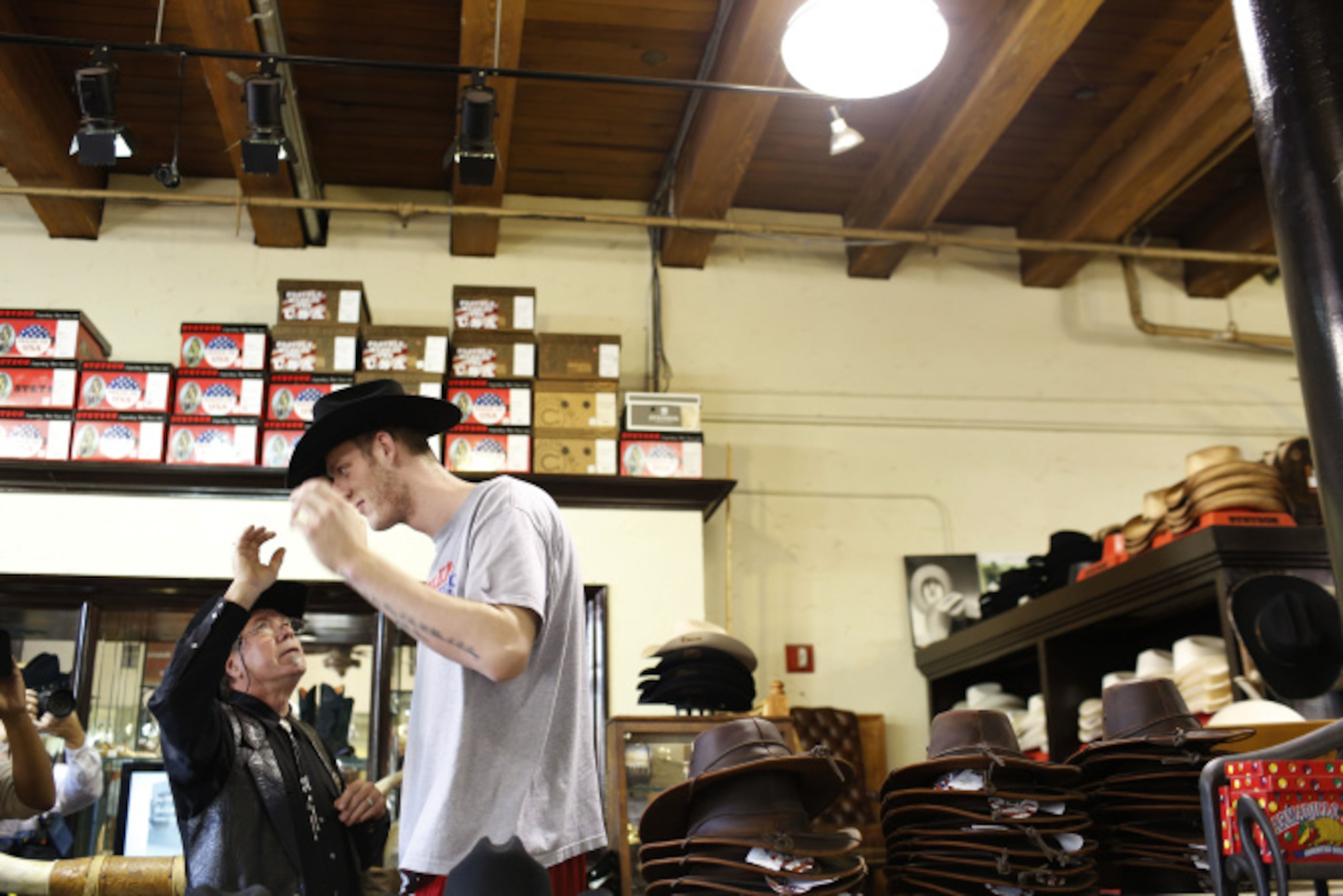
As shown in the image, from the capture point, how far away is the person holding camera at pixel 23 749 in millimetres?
3258

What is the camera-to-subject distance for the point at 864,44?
3.77m

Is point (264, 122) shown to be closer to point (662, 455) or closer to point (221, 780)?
point (662, 455)

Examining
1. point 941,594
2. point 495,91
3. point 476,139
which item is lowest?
point 941,594

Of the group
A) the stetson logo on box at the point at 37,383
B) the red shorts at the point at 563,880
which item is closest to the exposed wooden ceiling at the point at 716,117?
the stetson logo on box at the point at 37,383

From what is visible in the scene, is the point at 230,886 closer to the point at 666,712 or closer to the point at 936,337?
the point at 666,712

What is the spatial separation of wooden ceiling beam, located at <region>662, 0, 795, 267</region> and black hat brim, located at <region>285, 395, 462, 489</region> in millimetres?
2582

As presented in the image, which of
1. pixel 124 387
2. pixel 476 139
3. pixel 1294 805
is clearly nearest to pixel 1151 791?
pixel 1294 805

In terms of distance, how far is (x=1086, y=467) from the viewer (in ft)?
21.0

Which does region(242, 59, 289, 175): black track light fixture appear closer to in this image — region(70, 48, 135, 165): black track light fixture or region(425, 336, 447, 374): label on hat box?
region(70, 48, 135, 165): black track light fixture

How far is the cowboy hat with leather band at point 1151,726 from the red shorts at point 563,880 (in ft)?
4.02

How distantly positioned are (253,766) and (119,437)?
2767 millimetres

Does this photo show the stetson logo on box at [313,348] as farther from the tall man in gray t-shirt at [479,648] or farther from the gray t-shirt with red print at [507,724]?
the gray t-shirt with red print at [507,724]

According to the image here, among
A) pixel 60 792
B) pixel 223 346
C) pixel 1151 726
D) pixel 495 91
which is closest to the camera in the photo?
pixel 1151 726

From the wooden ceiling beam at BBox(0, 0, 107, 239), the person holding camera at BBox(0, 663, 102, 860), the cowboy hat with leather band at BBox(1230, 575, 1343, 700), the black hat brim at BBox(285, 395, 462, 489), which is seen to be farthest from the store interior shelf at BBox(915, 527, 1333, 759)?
the wooden ceiling beam at BBox(0, 0, 107, 239)
